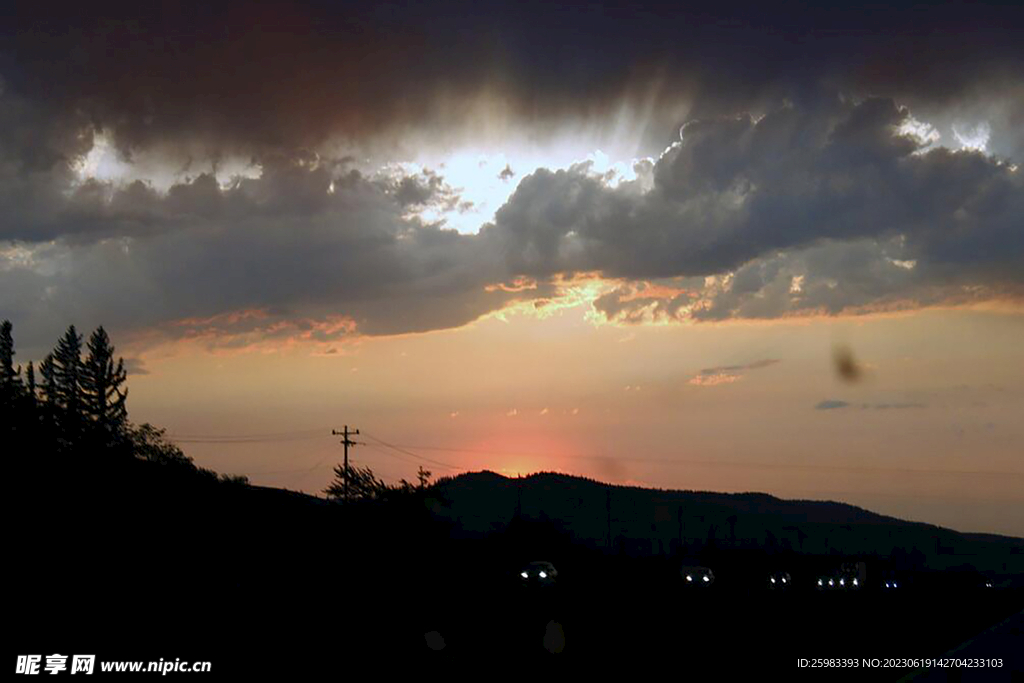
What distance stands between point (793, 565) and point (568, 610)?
8628 centimetres

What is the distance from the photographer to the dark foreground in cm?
3322

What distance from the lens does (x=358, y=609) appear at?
4338 cm

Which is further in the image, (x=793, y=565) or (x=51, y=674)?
(x=793, y=565)

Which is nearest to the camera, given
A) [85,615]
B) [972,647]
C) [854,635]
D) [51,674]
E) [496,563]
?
[51,674]

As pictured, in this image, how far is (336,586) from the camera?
49.8 meters

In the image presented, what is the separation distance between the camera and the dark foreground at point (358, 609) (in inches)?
1308

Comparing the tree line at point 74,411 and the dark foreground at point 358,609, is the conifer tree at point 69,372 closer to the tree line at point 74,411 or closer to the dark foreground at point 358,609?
the tree line at point 74,411

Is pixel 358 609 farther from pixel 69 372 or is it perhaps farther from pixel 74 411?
pixel 69 372

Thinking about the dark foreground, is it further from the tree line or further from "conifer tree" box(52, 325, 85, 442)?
"conifer tree" box(52, 325, 85, 442)

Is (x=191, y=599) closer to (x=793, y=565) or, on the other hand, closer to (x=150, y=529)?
(x=150, y=529)

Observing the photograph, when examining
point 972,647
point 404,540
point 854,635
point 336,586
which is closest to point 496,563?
point 404,540

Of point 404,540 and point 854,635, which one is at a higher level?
Answer: point 404,540

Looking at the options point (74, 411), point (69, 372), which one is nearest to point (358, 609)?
point (74, 411)

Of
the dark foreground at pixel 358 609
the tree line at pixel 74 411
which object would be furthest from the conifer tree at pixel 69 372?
the dark foreground at pixel 358 609
